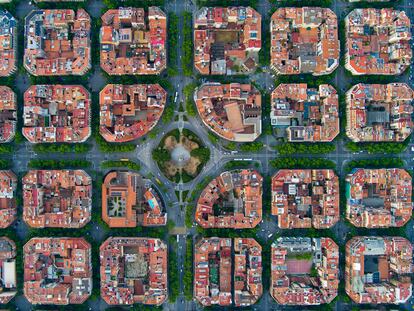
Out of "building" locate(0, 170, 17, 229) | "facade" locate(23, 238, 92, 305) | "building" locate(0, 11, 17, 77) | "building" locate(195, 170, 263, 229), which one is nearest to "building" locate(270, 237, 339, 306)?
"building" locate(195, 170, 263, 229)

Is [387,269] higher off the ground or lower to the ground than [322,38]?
lower

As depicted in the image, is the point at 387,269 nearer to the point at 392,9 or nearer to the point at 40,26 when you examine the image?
the point at 392,9

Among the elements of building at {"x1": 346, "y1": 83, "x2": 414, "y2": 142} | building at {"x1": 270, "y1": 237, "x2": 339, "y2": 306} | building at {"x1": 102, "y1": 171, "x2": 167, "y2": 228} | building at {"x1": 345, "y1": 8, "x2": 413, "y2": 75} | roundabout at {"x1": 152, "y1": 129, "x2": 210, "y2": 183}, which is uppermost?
building at {"x1": 345, "y1": 8, "x2": 413, "y2": 75}

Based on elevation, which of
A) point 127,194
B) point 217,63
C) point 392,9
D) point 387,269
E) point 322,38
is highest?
point 392,9

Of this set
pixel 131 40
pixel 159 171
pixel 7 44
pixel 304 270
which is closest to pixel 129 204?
pixel 159 171

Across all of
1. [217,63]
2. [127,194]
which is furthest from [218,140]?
[127,194]

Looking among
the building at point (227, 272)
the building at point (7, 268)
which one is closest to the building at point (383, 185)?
the building at point (227, 272)

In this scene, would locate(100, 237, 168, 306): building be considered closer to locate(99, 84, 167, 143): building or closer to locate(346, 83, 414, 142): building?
locate(99, 84, 167, 143): building

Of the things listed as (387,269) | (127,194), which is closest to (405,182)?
(387,269)
